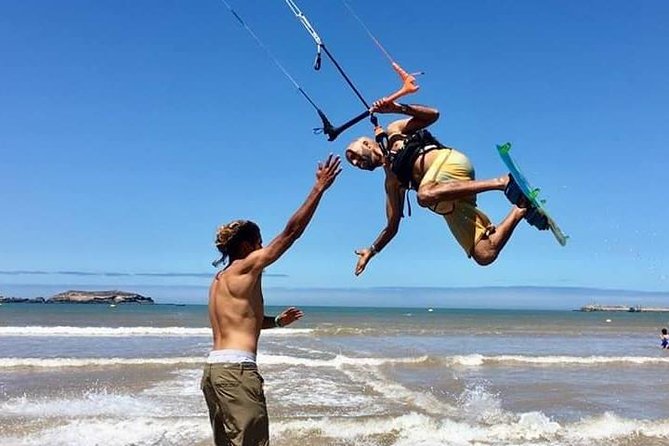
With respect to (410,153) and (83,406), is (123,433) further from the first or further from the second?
(410,153)

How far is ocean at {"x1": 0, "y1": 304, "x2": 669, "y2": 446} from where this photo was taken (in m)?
10.3

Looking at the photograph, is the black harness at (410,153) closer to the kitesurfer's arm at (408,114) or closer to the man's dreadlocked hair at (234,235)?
the kitesurfer's arm at (408,114)

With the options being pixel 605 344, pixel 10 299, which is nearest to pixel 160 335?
pixel 605 344

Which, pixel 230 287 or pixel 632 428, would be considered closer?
pixel 230 287

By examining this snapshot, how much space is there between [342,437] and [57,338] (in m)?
23.8

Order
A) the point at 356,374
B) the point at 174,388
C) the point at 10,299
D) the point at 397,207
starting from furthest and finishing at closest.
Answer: the point at 10,299, the point at 356,374, the point at 174,388, the point at 397,207

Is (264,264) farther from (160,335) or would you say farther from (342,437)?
(160,335)

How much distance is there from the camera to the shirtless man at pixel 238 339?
4.92 metres

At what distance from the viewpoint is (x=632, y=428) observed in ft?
35.9

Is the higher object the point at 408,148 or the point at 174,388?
the point at 408,148

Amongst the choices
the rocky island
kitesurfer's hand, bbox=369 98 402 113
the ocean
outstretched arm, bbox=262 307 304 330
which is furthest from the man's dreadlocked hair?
the rocky island

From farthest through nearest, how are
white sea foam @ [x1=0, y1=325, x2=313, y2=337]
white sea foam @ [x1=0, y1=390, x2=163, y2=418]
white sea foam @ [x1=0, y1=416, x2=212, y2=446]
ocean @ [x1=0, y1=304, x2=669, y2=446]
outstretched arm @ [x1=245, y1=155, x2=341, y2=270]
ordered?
1. white sea foam @ [x1=0, y1=325, x2=313, y2=337]
2. white sea foam @ [x1=0, y1=390, x2=163, y2=418]
3. ocean @ [x1=0, y1=304, x2=669, y2=446]
4. white sea foam @ [x1=0, y1=416, x2=212, y2=446]
5. outstretched arm @ [x1=245, y1=155, x2=341, y2=270]

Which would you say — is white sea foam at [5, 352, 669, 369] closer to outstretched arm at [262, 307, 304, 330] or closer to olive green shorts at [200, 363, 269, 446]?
outstretched arm at [262, 307, 304, 330]

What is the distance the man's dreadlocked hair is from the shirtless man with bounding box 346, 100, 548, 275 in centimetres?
115
